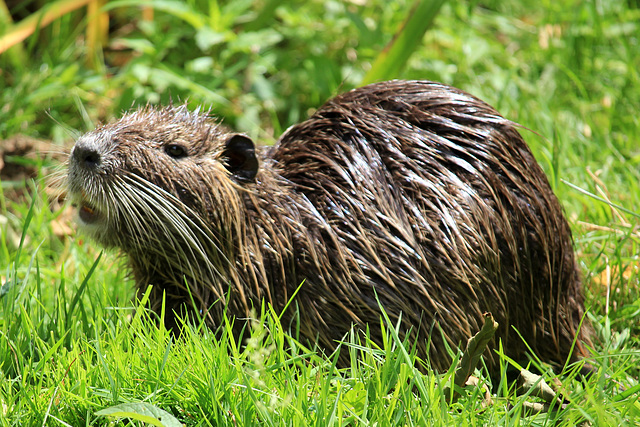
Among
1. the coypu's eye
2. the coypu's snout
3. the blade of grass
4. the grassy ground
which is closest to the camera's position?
the grassy ground

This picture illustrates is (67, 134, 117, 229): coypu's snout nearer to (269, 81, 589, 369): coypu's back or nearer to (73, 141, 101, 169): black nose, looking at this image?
(73, 141, 101, 169): black nose

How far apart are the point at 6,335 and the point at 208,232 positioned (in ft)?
2.54

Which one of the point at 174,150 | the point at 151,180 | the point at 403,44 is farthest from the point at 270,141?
the point at 151,180

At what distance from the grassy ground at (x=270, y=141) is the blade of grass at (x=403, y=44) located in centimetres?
54

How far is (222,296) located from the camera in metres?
2.68

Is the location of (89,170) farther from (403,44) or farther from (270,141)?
(270,141)

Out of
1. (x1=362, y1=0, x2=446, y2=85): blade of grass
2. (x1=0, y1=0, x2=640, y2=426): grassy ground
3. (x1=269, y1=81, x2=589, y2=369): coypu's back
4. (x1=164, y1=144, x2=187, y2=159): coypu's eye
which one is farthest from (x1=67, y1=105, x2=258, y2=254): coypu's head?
(x1=362, y1=0, x2=446, y2=85): blade of grass

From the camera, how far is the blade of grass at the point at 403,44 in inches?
157

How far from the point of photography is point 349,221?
2750mm

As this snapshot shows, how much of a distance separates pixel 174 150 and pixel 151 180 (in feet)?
0.51

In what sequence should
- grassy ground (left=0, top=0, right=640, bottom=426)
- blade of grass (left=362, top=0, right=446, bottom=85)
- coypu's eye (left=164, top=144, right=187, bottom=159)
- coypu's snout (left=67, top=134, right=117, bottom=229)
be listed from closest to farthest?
grassy ground (left=0, top=0, right=640, bottom=426)
coypu's snout (left=67, top=134, right=117, bottom=229)
coypu's eye (left=164, top=144, right=187, bottom=159)
blade of grass (left=362, top=0, right=446, bottom=85)

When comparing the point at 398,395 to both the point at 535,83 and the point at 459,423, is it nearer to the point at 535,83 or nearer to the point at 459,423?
the point at 459,423

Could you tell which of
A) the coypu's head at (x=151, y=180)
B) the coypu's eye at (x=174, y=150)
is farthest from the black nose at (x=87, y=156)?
the coypu's eye at (x=174, y=150)

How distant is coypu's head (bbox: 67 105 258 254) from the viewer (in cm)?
256
